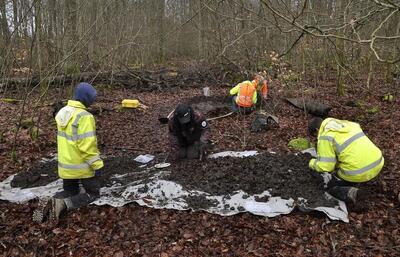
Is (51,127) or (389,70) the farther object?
(389,70)

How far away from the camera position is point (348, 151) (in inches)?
159

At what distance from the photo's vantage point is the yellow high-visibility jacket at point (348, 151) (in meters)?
4.04

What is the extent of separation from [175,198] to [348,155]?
2.12 metres

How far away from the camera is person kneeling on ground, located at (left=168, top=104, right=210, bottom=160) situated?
5668 mm

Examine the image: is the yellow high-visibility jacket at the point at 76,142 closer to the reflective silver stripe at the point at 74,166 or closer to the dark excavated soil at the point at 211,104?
the reflective silver stripe at the point at 74,166

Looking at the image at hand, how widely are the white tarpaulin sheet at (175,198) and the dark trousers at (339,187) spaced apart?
0.25 feet

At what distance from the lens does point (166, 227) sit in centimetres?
399

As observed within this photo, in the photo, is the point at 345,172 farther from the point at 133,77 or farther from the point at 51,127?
the point at 133,77

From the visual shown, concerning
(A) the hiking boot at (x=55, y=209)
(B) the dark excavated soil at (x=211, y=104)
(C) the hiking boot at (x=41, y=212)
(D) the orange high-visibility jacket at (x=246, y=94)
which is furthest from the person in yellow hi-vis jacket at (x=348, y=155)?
(B) the dark excavated soil at (x=211, y=104)

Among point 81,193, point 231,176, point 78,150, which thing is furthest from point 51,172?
point 231,176

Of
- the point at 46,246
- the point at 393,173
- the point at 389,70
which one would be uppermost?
the point at 389,70

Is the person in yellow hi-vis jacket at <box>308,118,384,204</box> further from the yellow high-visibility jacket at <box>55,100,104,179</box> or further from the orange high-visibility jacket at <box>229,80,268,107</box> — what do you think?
the orange high-visibility jacket at <box>229,80,268,107</box>

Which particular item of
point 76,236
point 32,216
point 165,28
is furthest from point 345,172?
point 165,28

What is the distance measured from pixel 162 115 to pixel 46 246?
18.9 feet
